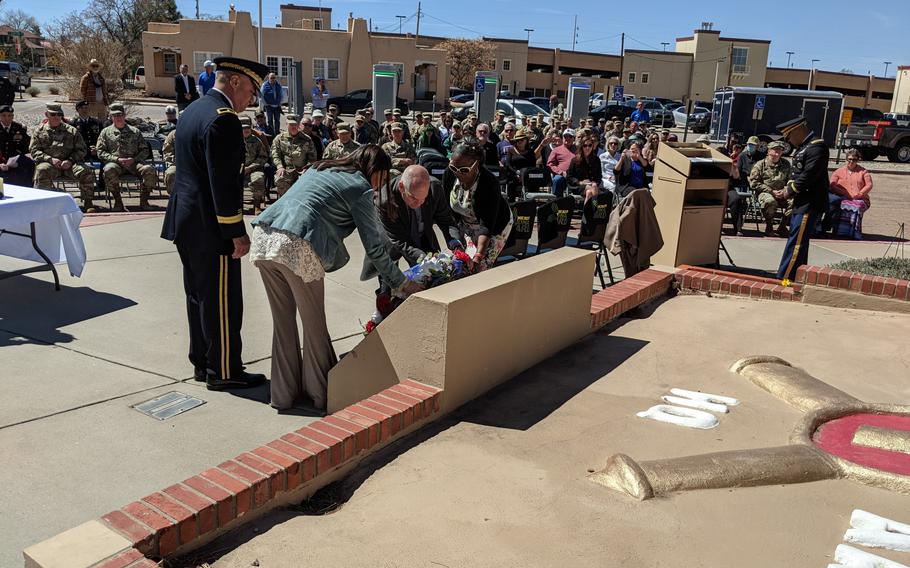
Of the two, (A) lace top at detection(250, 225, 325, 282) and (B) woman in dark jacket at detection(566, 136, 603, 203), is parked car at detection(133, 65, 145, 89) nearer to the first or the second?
(B) woman in dark jacket at detection(566, 136, 603, 203)

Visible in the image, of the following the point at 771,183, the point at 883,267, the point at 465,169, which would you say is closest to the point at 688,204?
the point at 883,267

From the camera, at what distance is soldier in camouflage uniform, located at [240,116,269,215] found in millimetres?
10736

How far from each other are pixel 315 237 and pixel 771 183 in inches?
391

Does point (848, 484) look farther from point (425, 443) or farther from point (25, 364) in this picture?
point (25, 364)

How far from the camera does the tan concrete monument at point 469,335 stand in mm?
3738

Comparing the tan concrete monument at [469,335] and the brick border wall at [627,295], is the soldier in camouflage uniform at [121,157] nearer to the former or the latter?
the brick border wall at [627,295]

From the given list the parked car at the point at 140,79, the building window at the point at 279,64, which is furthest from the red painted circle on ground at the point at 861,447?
the parked car at the point at 140,79

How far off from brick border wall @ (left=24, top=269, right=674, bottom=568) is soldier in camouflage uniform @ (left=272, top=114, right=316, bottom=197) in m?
7.83

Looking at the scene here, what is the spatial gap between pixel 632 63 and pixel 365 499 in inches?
2458

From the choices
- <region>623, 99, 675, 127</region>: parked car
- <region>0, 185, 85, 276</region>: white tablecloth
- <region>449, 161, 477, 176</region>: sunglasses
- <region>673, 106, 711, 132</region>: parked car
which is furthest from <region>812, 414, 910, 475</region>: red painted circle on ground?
<region>623, 99, 675, 127</region>: parked car

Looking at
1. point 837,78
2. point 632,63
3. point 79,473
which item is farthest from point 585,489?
point 837,78

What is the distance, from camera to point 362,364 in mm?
4145

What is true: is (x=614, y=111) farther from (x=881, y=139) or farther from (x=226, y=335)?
(x=226, y=335)

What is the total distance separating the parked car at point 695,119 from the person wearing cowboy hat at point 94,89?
2962 centimetres
